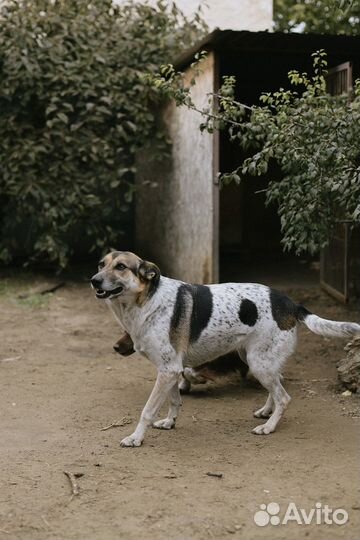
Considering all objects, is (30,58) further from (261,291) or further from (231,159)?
(261,291)

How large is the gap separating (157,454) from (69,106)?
22.0 feet

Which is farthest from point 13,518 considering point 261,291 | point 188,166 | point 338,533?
point 188,166

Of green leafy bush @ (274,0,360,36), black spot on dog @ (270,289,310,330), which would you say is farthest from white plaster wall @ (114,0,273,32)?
black spot on dog @ (270,289,310,330)

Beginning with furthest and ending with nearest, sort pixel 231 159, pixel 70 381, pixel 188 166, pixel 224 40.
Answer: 1. pixel 231 159
2. pixel 188 166
3. pixel 224 40
4. pixel 70 381

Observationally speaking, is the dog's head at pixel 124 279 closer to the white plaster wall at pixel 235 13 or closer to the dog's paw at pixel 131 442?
the dog's paw at pixel 131 442

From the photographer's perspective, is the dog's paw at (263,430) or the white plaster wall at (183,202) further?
the white plaster wall at (183,202)

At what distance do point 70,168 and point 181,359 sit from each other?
19.6ft

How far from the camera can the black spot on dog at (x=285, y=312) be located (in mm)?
5422

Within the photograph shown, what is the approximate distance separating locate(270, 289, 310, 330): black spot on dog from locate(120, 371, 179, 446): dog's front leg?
87 cm

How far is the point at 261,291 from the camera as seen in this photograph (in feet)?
18.1

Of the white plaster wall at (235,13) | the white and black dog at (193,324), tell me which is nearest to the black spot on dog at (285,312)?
the white and black dog at (193,324)

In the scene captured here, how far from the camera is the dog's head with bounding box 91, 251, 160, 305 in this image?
16.3 ft

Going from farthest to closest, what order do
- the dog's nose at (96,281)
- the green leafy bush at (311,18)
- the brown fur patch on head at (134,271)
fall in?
1. the green leafy bush at (311,18)
2. the brown fur patch on head at (134,271)
3. the dog's nose at (96,281)

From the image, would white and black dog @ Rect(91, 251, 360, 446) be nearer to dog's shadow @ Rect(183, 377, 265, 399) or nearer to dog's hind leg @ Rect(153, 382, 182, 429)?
dog's hind leg @ Rect(153, 382, 182, 429)
